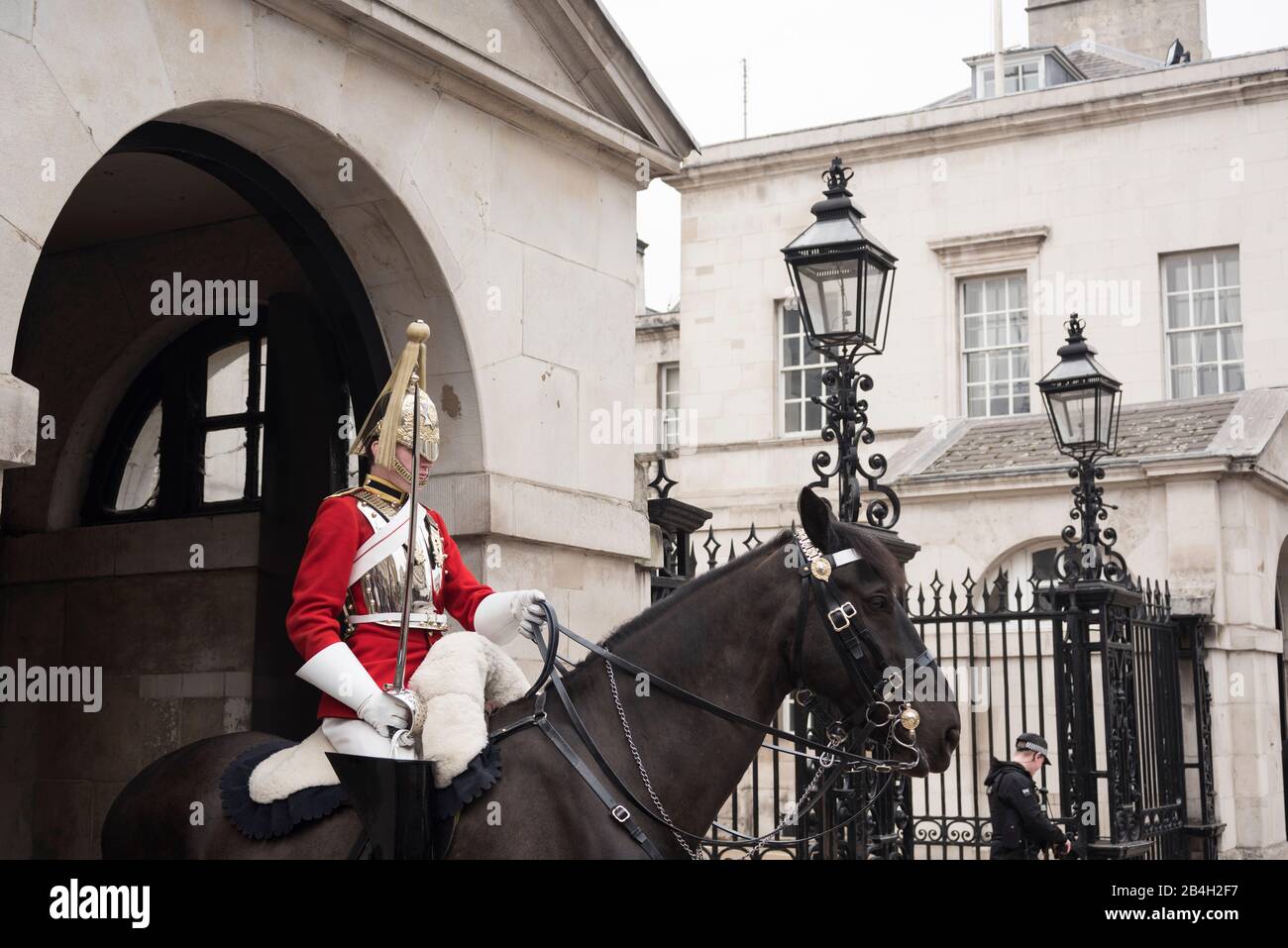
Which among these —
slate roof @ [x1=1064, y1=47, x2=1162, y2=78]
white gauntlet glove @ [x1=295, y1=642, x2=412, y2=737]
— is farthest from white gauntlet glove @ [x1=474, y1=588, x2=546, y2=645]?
slate roof @ [x1=1064, y1=47, x2=1162, y2=78]

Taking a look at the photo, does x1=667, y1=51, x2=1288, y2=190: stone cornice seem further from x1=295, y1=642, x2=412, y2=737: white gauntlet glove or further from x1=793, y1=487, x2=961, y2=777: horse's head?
x1=295, y1=642, x2=412, y2=737: white gauntlet glove

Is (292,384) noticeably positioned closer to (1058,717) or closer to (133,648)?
(133,648)

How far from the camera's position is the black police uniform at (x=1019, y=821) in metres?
9.71

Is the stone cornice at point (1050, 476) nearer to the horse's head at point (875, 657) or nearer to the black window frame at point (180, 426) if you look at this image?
the black window frame at point (180, 426)

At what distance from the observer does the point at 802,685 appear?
4973 mm

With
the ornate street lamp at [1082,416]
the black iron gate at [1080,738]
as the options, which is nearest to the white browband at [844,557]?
the black iron gate at [1080,738]

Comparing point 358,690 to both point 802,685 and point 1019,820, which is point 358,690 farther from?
point 1019,820

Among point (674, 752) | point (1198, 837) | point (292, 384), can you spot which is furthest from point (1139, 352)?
point (674, 752)

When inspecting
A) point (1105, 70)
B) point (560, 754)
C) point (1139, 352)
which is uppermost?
point (1105, 70)

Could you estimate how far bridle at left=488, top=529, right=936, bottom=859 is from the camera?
4695 millimetres

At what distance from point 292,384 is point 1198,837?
9696 mm

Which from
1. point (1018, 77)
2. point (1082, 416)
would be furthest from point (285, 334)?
point (1018, 77)

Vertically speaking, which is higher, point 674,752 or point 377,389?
point 377,389
